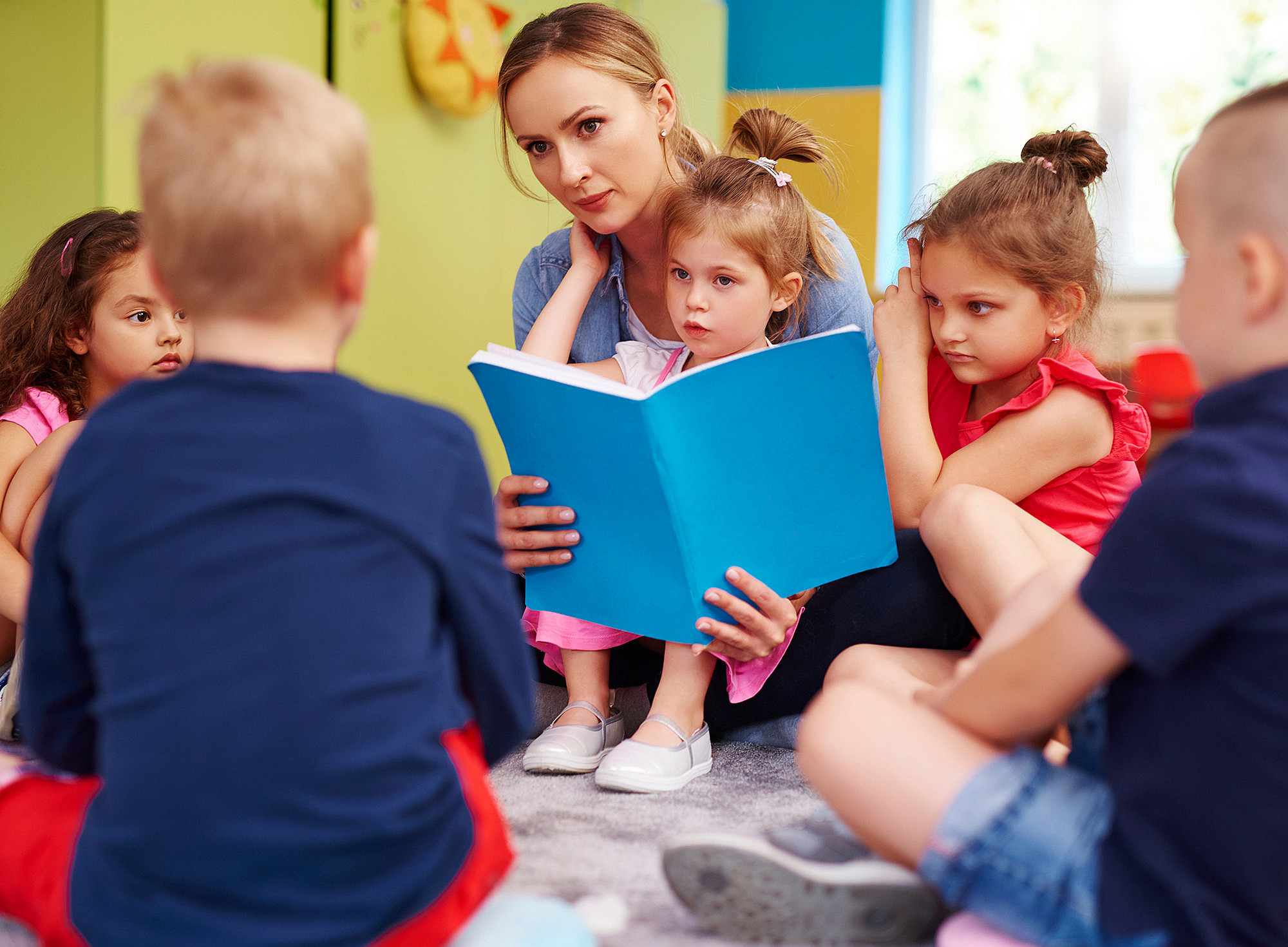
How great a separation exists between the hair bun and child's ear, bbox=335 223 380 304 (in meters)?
0.92

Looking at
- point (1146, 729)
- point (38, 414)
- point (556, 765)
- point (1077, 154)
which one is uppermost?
point (1077, 154)

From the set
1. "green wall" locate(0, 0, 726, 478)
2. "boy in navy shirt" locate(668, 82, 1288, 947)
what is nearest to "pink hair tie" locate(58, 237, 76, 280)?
"green wall" locate(0, 0, 726, 478)

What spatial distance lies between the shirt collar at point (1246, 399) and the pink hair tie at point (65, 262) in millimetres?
1332

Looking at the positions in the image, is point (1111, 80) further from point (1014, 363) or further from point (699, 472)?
point (699, 472)

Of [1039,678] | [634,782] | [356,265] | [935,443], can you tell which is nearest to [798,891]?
[1039,678]

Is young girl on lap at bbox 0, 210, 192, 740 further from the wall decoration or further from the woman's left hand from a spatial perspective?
the wall decoration

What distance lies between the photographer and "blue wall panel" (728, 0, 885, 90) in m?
3.60

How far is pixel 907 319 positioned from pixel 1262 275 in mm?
683

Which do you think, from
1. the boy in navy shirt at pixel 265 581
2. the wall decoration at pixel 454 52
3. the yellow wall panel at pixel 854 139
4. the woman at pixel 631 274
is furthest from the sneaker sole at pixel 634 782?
the yellow wall panel at pixel 854 139

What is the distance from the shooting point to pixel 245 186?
60cm

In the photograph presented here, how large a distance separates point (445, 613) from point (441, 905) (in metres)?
0.17

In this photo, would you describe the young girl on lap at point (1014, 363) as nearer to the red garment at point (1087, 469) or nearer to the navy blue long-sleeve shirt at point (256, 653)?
the red garment at point (1087, 469)

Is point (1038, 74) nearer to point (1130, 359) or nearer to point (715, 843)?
point (1130, 359)

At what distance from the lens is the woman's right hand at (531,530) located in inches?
44.9
